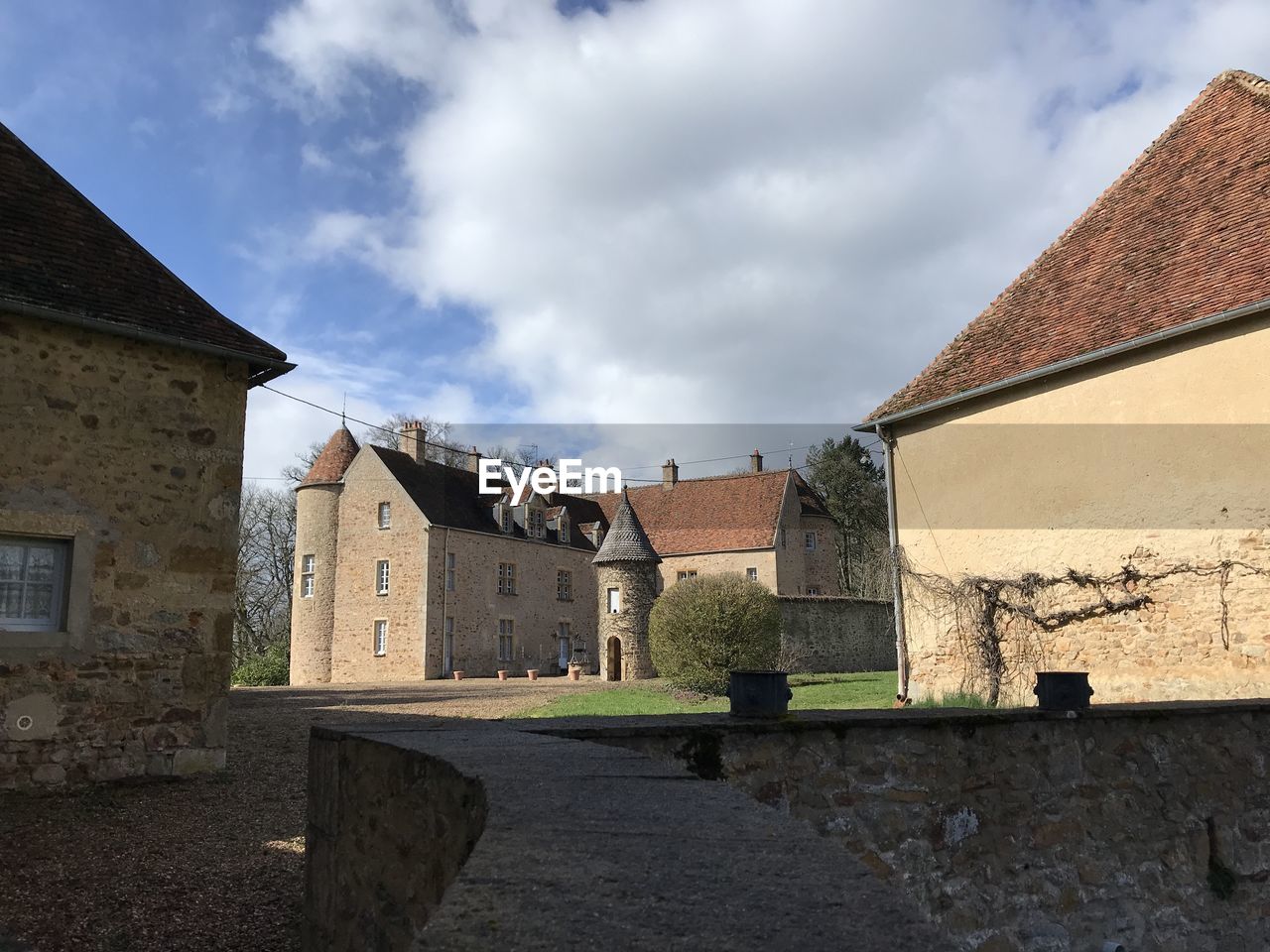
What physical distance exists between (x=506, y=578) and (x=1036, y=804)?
1133 inches

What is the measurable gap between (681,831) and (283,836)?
4.95 meters

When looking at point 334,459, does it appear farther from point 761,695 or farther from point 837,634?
point 761,695

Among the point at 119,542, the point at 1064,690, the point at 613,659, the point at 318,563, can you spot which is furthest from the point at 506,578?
the point at 1064,690

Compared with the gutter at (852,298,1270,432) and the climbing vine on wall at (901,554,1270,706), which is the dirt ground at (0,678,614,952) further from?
the gutter at (852,298,1270,432)

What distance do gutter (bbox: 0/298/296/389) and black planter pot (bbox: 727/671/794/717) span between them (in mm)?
6321

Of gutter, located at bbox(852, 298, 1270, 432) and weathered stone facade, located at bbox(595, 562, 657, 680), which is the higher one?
gutter, located at bbox(852, 298, 1270, 432)

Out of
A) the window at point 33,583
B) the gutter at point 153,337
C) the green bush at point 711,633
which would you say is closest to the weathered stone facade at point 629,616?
the green bush at point 711,633

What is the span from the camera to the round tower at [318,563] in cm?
3172

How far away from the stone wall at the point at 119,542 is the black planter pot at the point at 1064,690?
7.00 meters

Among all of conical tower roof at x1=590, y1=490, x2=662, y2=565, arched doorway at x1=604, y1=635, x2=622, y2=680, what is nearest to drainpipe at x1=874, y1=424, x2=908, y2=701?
conical tower roof at x1=590, y1=490, x2=662, y2=565

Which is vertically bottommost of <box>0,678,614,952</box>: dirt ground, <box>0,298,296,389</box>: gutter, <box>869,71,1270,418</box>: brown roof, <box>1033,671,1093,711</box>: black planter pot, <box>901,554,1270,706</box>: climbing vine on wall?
<box>0,678,614,952</box>: dirt ground

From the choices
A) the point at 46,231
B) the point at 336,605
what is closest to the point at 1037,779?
the point at 46,231

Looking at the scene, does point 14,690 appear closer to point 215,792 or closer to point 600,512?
point 215,792

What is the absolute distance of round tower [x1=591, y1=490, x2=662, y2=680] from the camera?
89.6 feet
